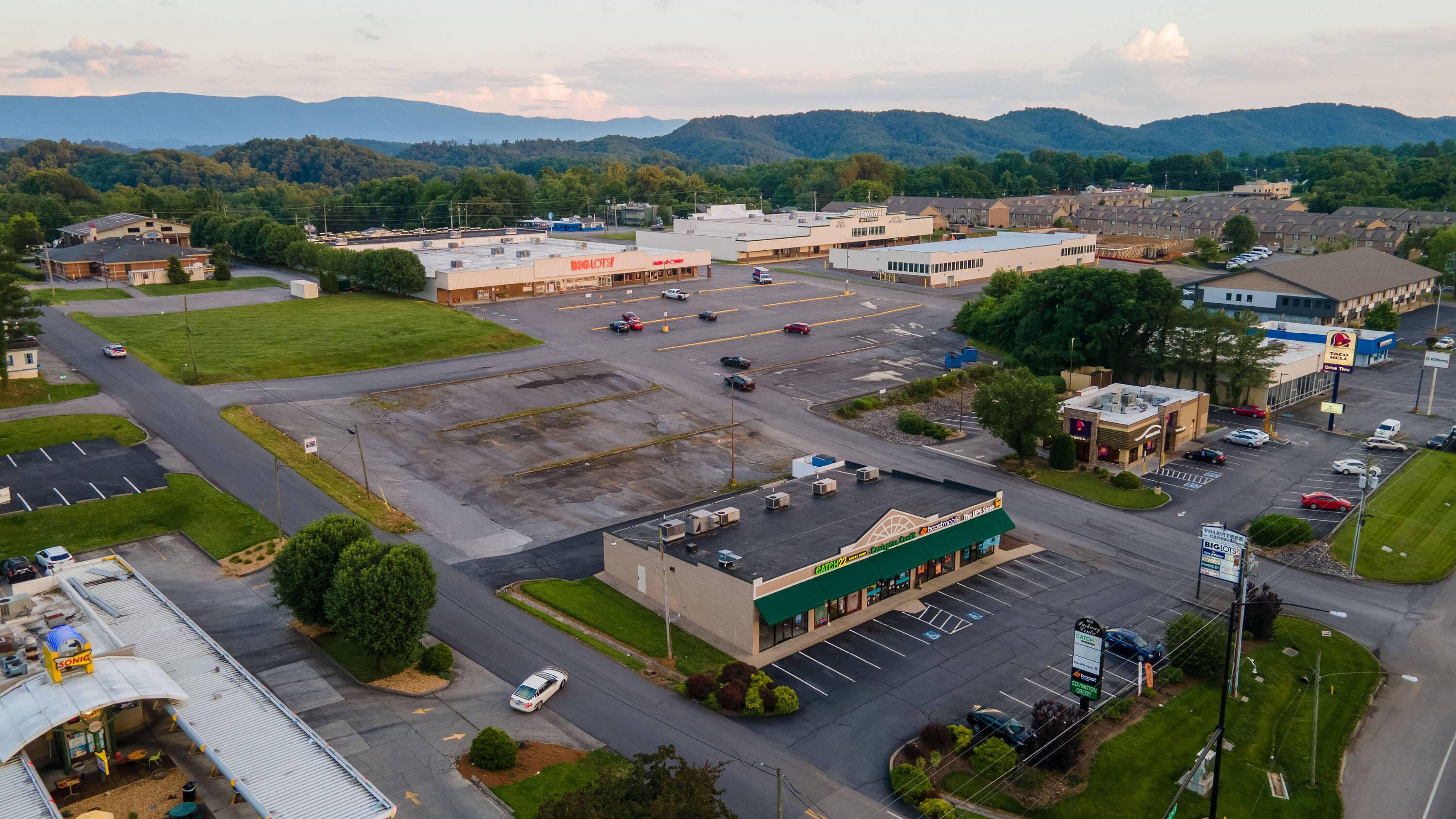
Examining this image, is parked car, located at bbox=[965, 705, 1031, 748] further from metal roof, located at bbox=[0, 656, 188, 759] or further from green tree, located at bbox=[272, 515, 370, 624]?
metal roof, located at bbox=[0, 656, 188, 759]

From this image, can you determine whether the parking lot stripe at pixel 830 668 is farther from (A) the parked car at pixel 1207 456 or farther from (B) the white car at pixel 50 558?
(A) the parked car at pixel 1207 456

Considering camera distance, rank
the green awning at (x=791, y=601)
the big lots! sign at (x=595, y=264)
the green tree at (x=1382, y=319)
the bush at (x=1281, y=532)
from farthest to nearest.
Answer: the big lots! sign at (x=595, y=264)
the green tree at (x=1382, y=319)
the bush at (x=1281, y=532)
the green awning at (x=791, y=601)

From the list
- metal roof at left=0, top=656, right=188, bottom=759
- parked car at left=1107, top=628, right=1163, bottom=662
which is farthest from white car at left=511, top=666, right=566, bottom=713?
parked car at left=1107, top=628, right=1163, bottom=662

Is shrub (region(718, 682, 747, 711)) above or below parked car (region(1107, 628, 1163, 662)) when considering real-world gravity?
above

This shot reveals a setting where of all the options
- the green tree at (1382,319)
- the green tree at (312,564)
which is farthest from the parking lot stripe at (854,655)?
the green tree at (1382,319)

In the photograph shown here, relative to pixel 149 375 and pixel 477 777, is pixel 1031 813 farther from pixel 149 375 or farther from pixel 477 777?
pixel 149 375

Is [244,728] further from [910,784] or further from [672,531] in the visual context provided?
[910,784]

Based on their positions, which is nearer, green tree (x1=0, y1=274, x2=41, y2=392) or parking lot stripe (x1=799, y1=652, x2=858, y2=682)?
parking lot stripe (x1=799, y1=652, x2=858, y2=682)
